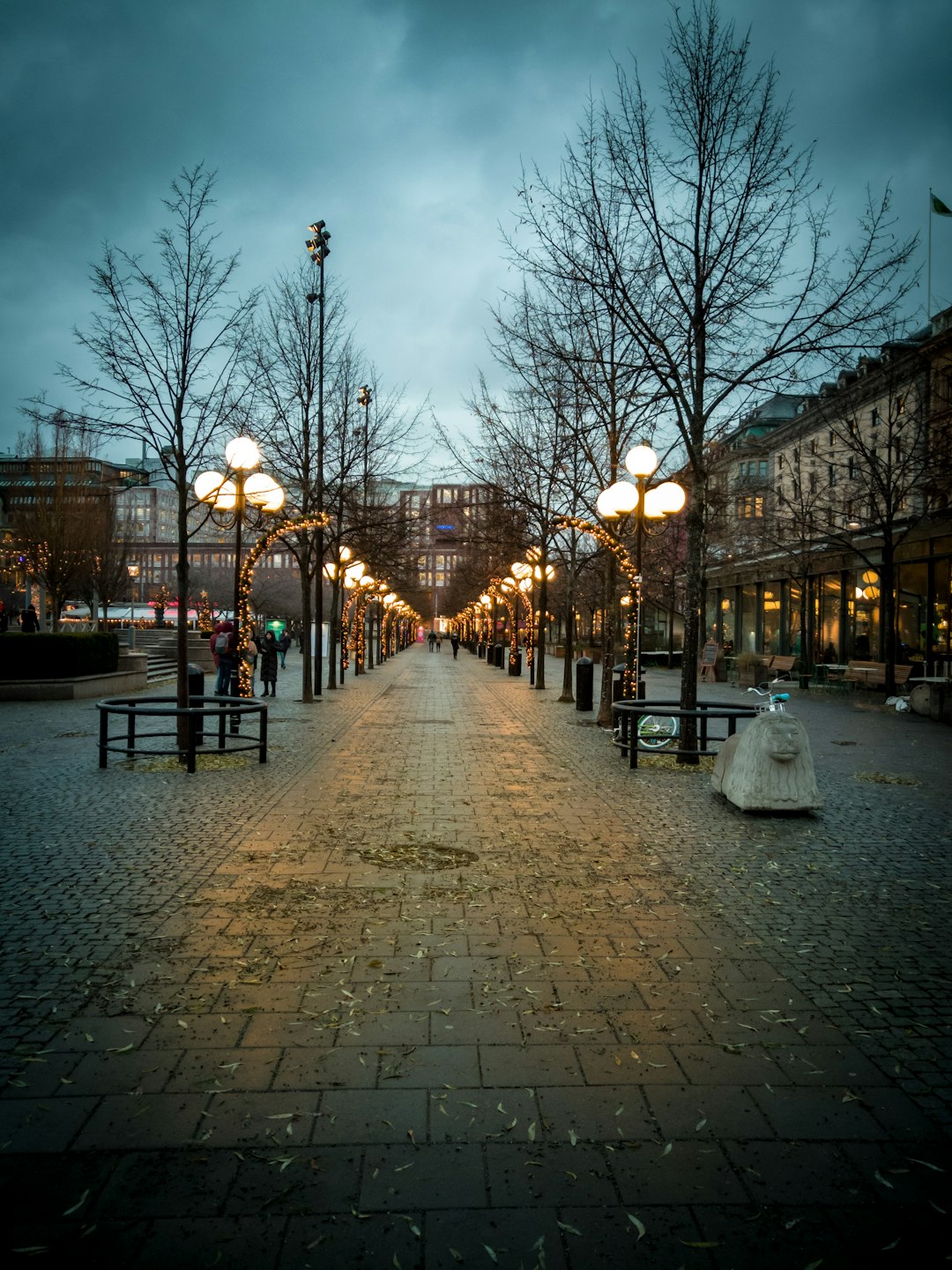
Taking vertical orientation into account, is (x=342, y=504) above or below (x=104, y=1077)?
above

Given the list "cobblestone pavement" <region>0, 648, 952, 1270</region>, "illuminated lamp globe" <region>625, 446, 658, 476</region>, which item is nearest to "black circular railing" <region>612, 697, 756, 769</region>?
"cobblestone pavement" <region>0, 648, 952, 1270</region>

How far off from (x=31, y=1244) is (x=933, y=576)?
29.8 metres

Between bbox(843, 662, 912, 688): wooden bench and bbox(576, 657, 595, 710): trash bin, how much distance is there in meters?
9.53

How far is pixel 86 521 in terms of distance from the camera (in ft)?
148

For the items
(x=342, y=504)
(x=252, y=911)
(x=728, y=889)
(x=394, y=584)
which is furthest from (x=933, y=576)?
(x=394, y=584)

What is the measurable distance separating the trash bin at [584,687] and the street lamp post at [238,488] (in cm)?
869

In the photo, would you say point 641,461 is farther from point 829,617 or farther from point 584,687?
point 829,617

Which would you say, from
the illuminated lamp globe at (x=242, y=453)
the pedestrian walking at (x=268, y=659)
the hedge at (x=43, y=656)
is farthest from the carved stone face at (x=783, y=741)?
the hedge at (x=43, y=656)

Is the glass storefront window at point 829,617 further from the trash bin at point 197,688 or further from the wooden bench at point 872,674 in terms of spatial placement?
the trash bin at point 197,688

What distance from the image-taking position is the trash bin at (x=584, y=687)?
69.6 ft

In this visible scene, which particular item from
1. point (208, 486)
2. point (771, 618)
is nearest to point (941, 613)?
point (771, 618)

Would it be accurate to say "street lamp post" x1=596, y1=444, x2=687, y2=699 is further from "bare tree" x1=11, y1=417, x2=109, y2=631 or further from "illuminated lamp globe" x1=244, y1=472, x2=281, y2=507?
"bare tree" x1=11, y1=417, x2=109, y2=631

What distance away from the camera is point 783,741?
8750mm

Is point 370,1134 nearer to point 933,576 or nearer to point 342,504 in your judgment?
point 342,504
